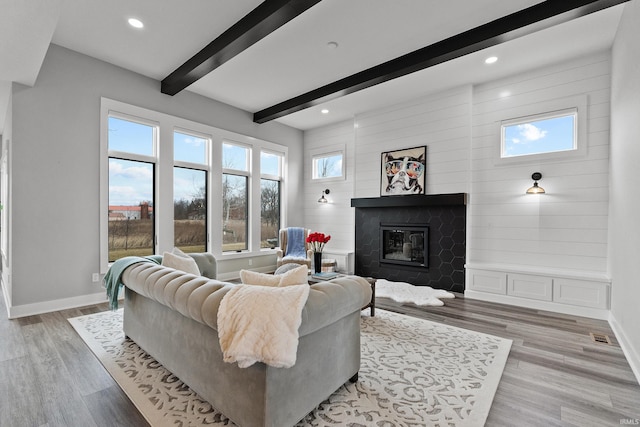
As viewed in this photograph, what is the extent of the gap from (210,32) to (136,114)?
6.08 ft

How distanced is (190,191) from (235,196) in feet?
3.00

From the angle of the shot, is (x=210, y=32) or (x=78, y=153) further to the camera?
(x=78, y=153)

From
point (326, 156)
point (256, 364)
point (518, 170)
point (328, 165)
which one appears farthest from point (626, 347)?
point (326, 156)

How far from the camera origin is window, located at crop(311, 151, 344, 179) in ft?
21.7

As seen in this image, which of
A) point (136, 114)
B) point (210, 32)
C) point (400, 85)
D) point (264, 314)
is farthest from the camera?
point (400, 85)

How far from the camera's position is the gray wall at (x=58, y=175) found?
352 cm

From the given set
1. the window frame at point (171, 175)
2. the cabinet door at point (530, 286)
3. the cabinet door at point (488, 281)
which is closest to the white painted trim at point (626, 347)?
the cabinet door at point (530, 286)

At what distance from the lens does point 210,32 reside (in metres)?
3.39

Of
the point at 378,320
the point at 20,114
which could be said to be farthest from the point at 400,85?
the point at 20,114

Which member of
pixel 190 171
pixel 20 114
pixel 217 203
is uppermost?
pixel 20 114

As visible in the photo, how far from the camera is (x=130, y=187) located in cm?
451

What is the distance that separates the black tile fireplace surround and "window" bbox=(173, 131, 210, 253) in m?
2.86

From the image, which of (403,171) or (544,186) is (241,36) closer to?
(403,171)

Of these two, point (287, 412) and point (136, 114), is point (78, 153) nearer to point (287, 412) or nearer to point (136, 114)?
point (136, 114)
